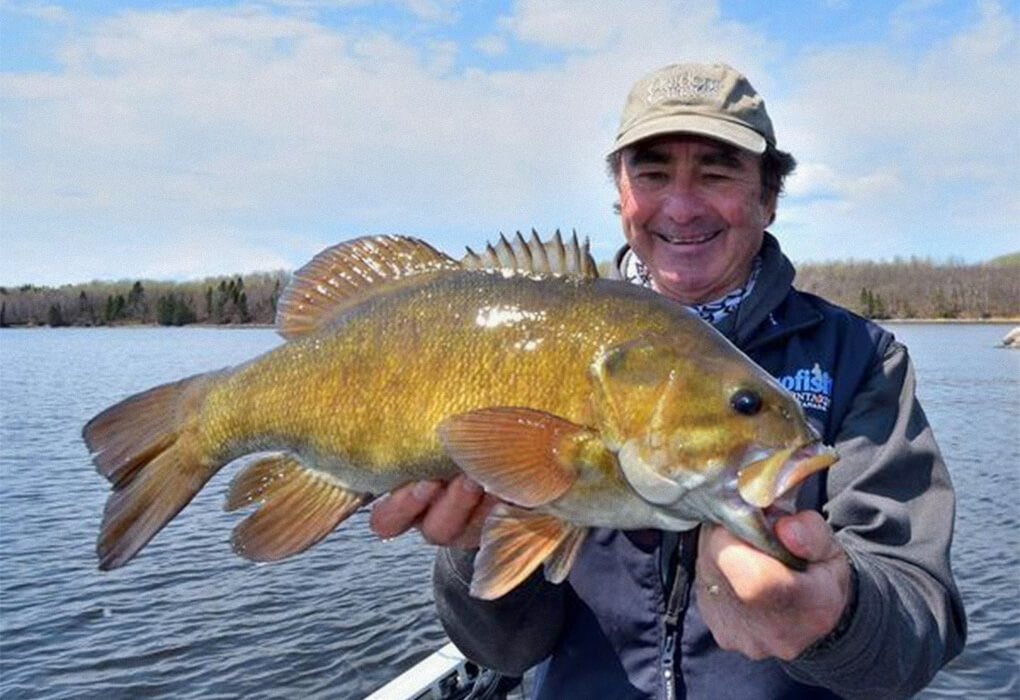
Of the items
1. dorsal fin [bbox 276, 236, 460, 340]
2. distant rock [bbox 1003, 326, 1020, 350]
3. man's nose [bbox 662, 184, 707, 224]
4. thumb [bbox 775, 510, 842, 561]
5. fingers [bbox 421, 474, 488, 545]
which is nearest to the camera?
thumb [bbox 775, 510, 842, 561]

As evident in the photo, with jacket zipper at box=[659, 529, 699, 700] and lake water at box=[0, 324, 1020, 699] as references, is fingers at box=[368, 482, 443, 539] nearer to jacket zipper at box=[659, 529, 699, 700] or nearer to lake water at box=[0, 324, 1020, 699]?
jacket zipper at box=[659, 529, 699, 700]

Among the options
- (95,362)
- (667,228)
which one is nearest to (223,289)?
(95,362)

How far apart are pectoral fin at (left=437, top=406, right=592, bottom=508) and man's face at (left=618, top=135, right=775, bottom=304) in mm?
1253

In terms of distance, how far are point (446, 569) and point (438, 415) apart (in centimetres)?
93

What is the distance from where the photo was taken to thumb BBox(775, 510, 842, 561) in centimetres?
191

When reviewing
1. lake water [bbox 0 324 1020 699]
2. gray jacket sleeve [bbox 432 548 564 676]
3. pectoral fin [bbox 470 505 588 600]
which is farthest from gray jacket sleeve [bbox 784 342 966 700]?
lake water [bbox 0 324 1020 699]

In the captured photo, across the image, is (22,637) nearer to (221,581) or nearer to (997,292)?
(221,581)

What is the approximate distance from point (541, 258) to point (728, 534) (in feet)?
3.25

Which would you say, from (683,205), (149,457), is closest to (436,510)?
(149,457)

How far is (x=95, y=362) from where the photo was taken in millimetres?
42906

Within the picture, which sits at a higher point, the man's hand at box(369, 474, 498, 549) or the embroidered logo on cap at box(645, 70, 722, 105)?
the embroidered logo on cap at box(645, 70, 722, 105)

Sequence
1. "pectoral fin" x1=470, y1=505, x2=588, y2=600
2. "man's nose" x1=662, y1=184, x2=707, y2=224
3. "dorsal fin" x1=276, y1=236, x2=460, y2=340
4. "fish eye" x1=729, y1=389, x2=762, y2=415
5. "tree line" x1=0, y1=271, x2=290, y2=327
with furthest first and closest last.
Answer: "tree line" x1=0, y1=271, x2=290, y2=327 → "man's nose" x1=662, y1=184, x2=707, y2=224 → "dorsal fin" x1=276, y1=236, x2=460, y2=340 → "pectoral fin" x1=470, y1=505, x2=588, y2=600 → "fish eye" x1=729, y1=389, x2=762, y2=415

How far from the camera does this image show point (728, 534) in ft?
6.68

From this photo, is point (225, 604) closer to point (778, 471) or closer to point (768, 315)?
point (768, 315)
